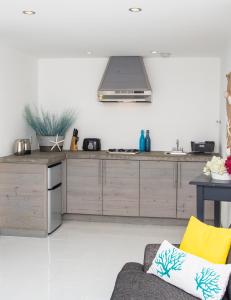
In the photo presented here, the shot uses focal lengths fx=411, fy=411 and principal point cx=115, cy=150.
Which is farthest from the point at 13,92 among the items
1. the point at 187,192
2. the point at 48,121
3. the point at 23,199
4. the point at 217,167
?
the point at 217,167

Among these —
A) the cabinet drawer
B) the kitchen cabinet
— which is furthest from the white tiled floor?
the cabinet drawer

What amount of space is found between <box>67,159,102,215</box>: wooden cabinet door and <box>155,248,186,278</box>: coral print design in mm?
2976

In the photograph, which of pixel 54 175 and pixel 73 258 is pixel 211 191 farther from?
pixel 54 175

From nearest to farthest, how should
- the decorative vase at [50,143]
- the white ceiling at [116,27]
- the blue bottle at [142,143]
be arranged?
the white ceiling at [116,27] → the decorative vase at [50,143] → the blue bottle at [142,143]

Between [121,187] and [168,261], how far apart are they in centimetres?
297

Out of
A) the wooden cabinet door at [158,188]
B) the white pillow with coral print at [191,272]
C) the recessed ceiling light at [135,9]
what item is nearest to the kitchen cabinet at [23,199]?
the wooden cabinet door at [158,188]

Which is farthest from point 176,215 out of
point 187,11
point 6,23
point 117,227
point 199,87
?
point 6,23

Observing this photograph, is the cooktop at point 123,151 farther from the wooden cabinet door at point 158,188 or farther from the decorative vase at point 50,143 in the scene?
the decorative vase at point 50,143

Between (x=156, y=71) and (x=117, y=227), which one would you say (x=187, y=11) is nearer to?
(x=156, y=71)

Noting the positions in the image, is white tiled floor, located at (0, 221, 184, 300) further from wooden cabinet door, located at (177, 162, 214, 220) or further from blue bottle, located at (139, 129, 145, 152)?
blue bottle, located at (139, 129, 145, 152)

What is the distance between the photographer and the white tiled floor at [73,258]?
3348mm

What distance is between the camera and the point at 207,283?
222 cm

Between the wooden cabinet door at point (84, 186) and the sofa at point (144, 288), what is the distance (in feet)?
9.39

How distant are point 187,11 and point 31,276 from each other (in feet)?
8.73
